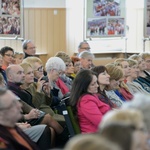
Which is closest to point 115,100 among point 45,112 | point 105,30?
point 45,112

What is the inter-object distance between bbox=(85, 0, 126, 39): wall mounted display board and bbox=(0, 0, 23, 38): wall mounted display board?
136 centimetres

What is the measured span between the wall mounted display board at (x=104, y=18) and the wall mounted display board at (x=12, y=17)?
4.46 ft

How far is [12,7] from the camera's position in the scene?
10000 millimetres

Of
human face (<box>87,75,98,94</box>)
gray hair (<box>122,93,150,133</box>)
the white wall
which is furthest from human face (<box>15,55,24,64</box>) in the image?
gray hair (<box>122,93,150,133</box>)

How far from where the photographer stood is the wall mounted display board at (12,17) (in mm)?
9961

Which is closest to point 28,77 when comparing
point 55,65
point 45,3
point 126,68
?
point 55,65

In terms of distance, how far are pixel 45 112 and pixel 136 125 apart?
10.3 feet

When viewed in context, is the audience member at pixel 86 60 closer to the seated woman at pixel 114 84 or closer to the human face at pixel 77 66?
the human face at pixel 77 66

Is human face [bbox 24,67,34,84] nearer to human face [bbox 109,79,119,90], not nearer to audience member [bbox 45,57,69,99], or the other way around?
audience member [bbox 45,57,69,99]

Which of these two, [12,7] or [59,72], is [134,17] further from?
[59,72]

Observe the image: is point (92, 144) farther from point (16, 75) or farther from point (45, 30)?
point (45, 30)

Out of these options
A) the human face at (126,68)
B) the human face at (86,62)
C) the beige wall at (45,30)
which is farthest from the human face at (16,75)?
the beige wall at (45,30)

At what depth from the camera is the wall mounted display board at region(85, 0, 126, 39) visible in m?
10.2

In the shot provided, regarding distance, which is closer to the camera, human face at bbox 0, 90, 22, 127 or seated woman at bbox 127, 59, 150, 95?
human face at bbox 0, 90, 22, 127
